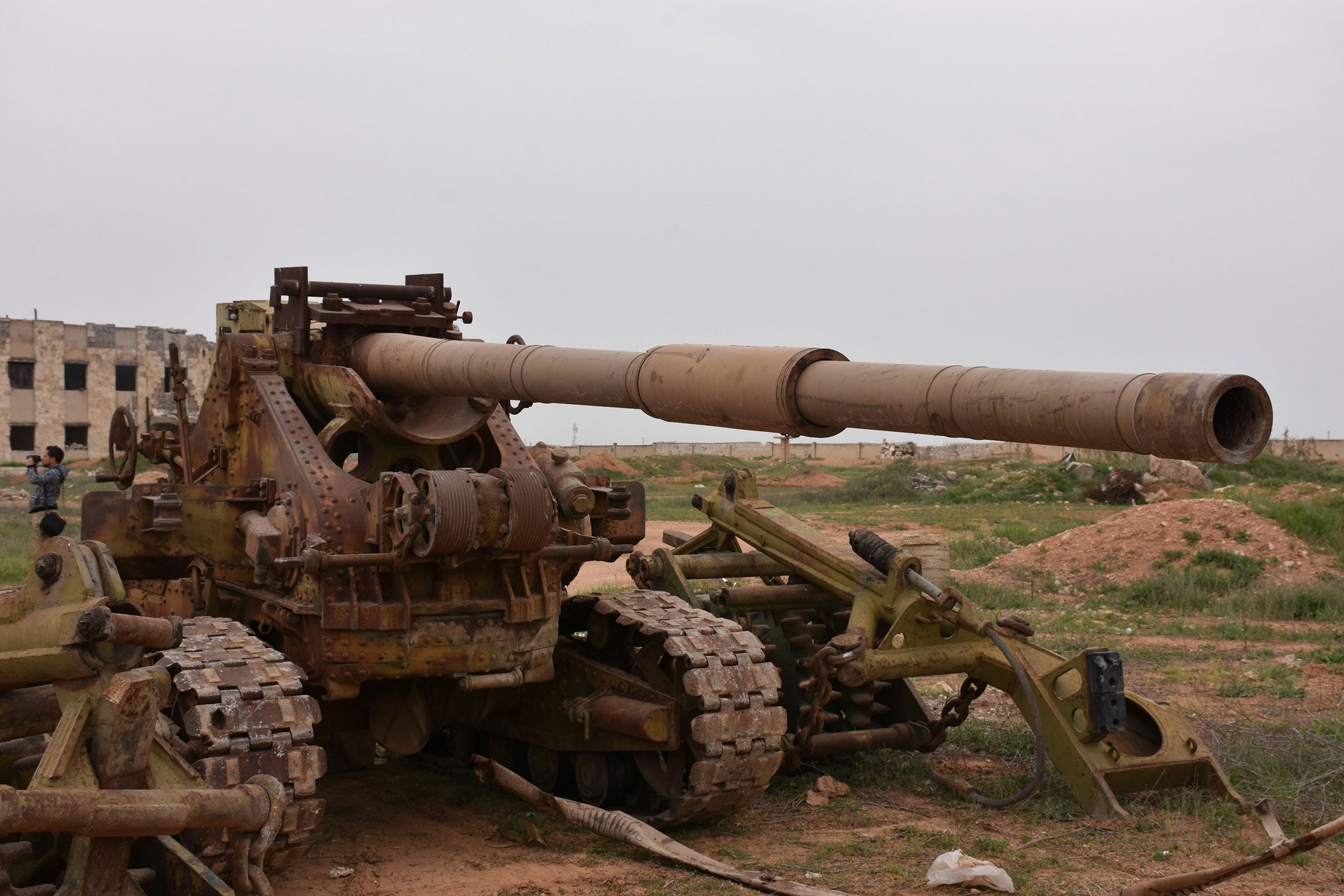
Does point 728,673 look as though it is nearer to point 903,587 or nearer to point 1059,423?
point 903,587

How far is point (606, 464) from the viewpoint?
39750 mm

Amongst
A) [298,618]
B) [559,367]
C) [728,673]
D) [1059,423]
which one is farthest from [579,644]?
[1059,423]

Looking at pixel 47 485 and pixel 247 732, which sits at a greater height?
pixel 47 485

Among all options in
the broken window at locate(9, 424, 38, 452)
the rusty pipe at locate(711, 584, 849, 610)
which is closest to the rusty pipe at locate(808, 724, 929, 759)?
the rusty pipe at locate(711, 584, 849, 610)

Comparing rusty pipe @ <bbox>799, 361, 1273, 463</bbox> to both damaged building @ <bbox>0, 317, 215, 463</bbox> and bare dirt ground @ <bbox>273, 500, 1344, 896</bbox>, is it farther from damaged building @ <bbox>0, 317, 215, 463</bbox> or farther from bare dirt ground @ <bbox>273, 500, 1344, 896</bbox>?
damaged building @ <bbox>0, 317, 215, 463</bbox>

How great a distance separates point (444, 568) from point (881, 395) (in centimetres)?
284

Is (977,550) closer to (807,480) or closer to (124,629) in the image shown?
(124,629)

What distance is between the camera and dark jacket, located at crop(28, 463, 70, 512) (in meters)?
15.0

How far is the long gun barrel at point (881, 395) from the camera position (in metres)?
3.33

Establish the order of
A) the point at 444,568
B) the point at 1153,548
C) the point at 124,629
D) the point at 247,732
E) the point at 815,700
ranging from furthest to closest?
the point at 1153,548, the point at 815,700, the point at 444,568, the point at 247,732, the point at 124,629

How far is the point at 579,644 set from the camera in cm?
747

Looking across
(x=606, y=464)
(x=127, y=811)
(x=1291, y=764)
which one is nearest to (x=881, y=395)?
(x=127, y=811)

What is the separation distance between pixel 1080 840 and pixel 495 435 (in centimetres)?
341

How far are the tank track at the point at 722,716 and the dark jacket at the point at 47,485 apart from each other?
1032 cm
